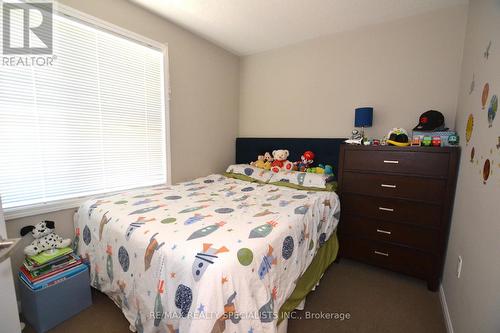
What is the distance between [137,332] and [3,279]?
758 mm

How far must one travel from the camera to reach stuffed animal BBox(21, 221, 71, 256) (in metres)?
1.56

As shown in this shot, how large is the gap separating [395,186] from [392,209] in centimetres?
22

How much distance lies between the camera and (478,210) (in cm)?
126

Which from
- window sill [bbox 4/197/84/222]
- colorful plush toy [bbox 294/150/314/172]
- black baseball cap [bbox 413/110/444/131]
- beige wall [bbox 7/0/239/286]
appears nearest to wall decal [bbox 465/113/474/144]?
black baseball cap [bbox 413/110/444/131]

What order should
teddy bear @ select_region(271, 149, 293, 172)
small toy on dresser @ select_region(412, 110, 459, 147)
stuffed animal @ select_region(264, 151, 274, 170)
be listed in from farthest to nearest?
stuffed animal @ select_region(264, 151, 274, 170) → teddy bear @ select_region(271, 149, 293, 172) → small toy on dresser @ select_region(412, 110, 459, 147)

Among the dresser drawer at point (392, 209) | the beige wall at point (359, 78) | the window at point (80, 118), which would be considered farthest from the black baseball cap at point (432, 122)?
the window at point (80, 118)

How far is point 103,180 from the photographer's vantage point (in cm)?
209

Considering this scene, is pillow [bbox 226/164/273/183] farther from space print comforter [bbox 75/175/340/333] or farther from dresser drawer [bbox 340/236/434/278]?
dresser drawer [bbox 340/236/434/278]

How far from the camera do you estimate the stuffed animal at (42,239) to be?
1.56 m

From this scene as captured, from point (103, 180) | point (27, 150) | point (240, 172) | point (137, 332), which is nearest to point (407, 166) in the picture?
point (240, 172)

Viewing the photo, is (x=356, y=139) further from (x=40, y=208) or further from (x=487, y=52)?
(x=40, y=208)

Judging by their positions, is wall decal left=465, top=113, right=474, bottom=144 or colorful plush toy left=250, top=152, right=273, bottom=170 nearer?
wall decal left=465, top=113, right=474, bottom=144

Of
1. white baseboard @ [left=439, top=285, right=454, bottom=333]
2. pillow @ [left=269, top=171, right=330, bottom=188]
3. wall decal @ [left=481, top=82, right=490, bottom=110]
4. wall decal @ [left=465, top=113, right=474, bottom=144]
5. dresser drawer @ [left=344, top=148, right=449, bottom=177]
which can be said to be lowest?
white baseboard @ [left=439, top=285, right=454, bottom=333]

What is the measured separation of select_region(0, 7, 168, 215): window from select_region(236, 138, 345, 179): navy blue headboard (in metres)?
1.31
